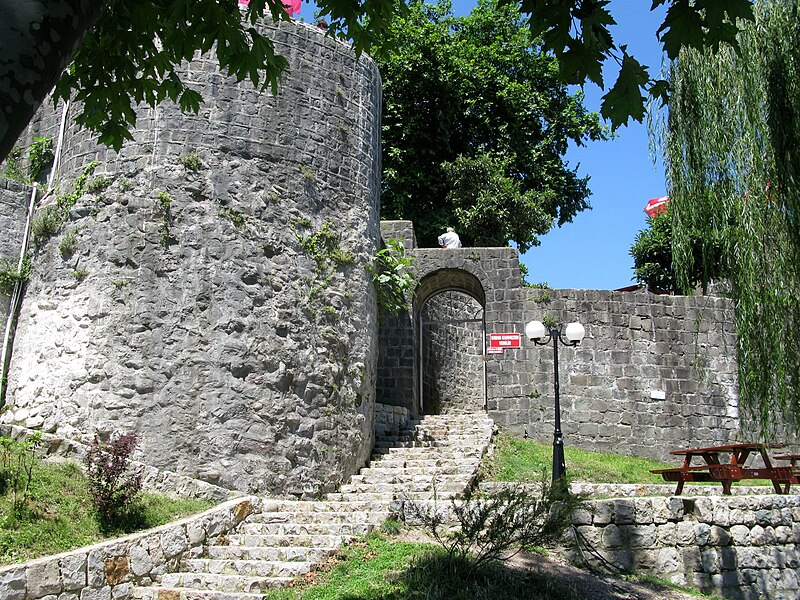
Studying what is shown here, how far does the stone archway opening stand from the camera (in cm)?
1888

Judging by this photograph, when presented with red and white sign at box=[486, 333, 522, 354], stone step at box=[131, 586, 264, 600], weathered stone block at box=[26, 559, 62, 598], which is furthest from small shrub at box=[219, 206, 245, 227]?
red and white sign at box=[486, 333, 522, 354]

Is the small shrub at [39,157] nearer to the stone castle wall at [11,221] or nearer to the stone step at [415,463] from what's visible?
the stone castle wall at [11,221]

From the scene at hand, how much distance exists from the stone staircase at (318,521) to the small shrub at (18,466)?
1700 millimetres

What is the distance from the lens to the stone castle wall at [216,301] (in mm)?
9523

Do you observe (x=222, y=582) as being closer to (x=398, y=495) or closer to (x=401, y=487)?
(x=398, y=495)

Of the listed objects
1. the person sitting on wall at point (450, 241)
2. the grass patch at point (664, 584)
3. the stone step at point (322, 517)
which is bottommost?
the grass patch at point (664, 584)

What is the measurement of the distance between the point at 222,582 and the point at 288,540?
1.15 m

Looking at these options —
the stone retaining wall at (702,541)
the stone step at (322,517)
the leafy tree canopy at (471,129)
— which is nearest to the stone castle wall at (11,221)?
the stone step at (322,517)

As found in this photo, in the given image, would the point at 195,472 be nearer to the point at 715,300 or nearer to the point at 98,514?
the point at 98,514

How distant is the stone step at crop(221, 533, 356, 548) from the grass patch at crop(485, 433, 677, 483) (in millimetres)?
3868

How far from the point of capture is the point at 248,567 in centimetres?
726

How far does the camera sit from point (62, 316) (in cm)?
1005

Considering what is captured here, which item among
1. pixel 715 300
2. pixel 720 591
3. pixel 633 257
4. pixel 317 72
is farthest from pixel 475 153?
pixel 720 591

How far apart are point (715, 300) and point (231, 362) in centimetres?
1032
